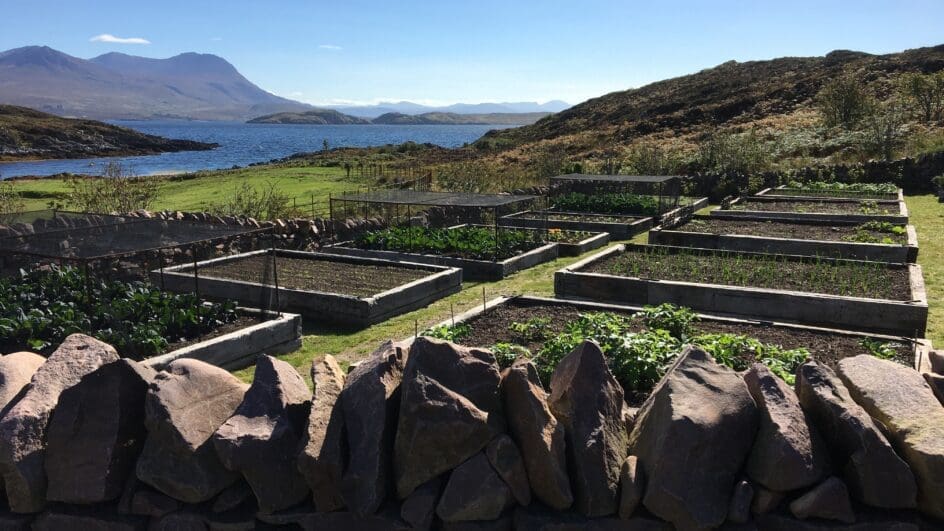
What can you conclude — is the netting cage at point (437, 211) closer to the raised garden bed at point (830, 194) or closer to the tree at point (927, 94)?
the raised garden bed at point (830, 194)

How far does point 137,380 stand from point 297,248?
38.4 ft

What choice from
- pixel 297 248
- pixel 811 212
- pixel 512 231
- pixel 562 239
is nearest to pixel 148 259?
pixel 297 248

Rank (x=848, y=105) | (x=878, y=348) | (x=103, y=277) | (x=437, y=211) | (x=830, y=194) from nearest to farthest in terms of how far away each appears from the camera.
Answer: (x=878, y=348), (x=103, y=277), (x=437, y=211), (x=830, y=194), (x=848, y=105)

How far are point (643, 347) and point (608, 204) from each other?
15065 mm

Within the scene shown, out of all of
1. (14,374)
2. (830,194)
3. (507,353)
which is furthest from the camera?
(830,194)

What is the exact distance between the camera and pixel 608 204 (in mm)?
20969

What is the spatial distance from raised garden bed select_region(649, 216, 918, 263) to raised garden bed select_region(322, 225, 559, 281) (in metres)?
2.83

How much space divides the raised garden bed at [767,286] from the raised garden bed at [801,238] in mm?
1432

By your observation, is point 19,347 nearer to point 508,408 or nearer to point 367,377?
point 367,377

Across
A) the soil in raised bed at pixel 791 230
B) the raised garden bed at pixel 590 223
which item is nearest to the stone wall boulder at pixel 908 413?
the soil in raised bed at pixel 791 230

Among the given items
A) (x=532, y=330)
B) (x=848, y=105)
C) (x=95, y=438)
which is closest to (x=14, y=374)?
(x=95, y=438)

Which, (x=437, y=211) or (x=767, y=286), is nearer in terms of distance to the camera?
(x=767, y=286)

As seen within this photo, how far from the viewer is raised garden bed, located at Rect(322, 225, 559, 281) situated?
13406 millimetres

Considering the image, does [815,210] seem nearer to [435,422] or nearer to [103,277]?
[103,277]
